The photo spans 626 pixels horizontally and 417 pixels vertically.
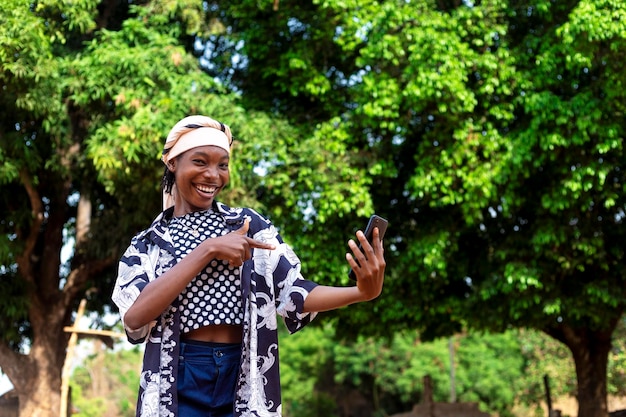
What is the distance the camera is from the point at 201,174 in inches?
112

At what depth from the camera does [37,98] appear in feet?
40.6

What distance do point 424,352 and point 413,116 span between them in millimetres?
17460

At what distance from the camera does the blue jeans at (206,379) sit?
103 inches

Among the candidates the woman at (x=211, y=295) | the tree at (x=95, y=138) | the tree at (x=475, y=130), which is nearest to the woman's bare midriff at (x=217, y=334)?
the woman at (x=211, y=295)

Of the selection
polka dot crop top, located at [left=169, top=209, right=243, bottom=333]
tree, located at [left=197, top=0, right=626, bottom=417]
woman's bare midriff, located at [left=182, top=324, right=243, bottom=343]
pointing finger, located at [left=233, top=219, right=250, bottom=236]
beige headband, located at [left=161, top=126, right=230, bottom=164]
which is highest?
tree, located at [left=197, top=0, right=626, bottom=417]

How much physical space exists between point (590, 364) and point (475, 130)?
5.44 metres

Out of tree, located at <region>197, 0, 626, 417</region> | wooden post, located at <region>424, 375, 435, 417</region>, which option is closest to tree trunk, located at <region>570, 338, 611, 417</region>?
tree, located at <region>197, 0, 626, 417</region>

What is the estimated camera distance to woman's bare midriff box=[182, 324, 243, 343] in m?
2.68

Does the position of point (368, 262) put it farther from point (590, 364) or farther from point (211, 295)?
point (590, 364)

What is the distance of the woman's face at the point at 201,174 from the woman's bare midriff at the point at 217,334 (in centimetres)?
43

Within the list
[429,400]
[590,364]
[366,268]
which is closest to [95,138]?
[590,364]

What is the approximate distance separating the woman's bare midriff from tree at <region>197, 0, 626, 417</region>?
31.6 feet

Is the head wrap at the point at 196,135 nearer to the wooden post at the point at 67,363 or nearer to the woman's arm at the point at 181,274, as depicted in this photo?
the woman's arm at the point at 181,274

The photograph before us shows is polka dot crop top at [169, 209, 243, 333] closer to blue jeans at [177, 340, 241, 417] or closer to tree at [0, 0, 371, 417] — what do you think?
blue jeans at [177, 340, 241, 417]
